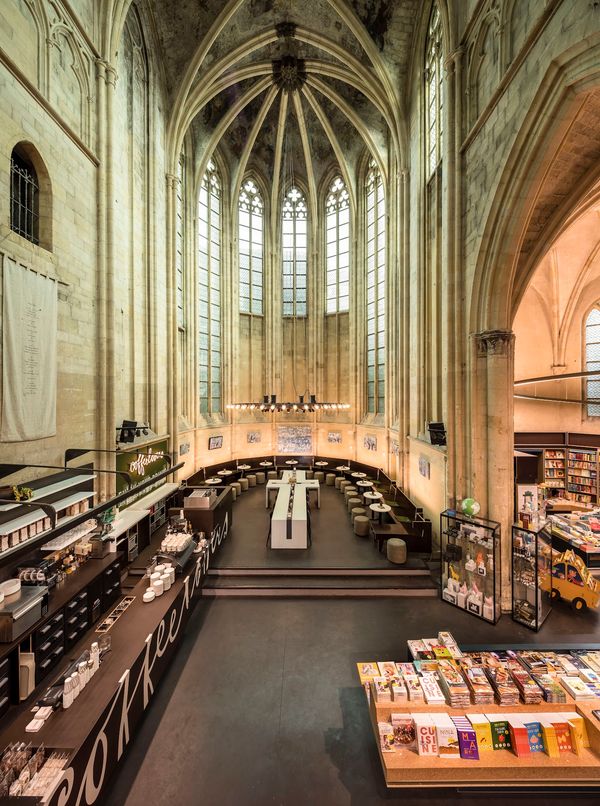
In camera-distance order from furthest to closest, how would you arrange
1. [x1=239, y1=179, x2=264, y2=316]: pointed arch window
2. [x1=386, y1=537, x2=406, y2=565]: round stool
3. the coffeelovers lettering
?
1. [x1=239, y1=179, x2=264, y2=316]: pointed arch window
2. the coffeelovers lettering
3. [x1=386, y1=537, x2=406, y2=565]: round stool

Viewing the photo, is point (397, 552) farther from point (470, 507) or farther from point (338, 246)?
point (338, 246)

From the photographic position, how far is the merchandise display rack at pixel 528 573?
675cm

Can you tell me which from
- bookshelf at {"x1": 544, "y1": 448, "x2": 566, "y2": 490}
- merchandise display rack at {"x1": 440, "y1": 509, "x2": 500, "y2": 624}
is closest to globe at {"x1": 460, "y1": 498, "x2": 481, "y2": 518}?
merchandise display rack at {"x1": 440, "y1": 509, "x2": 500, "y2": 624}

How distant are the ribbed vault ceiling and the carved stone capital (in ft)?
31.0

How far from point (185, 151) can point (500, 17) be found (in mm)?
12475

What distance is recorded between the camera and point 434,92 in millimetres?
10750

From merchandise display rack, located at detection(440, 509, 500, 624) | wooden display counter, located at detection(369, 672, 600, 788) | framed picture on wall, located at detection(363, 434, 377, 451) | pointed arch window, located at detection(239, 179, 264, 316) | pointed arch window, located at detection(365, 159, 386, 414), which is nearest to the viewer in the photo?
wooden display counter, located at detection(369, 672, 600, 788)

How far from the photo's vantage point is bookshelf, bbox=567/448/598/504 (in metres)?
13.3

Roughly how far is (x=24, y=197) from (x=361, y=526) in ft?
36.0

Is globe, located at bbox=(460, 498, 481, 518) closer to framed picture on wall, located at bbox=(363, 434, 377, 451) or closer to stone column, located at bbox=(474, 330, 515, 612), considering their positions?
stone column, located at bbox=(474, 330, 515, 612)

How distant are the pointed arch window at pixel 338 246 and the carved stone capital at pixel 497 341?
1152cm

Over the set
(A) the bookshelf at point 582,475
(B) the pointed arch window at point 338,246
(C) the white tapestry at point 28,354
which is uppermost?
(B) the pointed arch window at point 338,246

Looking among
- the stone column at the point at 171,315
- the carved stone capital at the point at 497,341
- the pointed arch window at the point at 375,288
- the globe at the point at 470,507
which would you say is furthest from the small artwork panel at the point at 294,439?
the carved stone capital at the point at 497,341

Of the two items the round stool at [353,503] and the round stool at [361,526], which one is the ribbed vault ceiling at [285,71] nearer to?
the round stool at [353,503]
